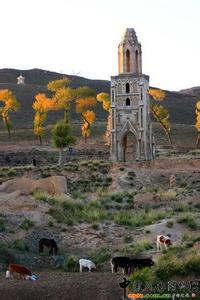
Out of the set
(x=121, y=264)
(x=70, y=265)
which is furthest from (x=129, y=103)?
(x=121, y=264)

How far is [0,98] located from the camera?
80.7 meters

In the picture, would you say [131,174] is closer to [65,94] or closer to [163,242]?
[163,242]

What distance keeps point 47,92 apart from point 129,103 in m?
73.8

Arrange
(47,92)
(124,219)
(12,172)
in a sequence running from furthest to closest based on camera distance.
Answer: (47,92)
(12,172)
(124,219)

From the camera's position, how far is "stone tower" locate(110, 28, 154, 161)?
5944 cm

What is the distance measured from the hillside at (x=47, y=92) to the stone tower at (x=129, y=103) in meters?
42.4

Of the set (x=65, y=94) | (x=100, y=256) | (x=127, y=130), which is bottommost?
(x=100, y=256)

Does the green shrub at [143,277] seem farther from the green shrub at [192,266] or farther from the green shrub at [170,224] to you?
the green shrub at [170,224]

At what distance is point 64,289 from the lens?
57.7 feet

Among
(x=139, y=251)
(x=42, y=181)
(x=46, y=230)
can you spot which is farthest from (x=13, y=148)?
(x=139, y=251)

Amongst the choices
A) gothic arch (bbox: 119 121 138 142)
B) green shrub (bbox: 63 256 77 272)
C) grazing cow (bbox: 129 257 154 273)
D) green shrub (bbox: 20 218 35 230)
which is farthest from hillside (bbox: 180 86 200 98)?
grazing cow (bbox: 129 257 154 273)

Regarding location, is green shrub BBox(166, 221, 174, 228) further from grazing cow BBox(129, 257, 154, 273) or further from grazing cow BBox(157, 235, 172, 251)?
grazing cow BBox(129, 257, 154, 273)

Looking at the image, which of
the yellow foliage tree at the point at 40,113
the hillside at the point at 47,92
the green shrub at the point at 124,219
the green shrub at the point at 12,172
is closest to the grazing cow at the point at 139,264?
the green shrub at the point at 124,219

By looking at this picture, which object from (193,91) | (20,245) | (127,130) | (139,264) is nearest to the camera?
(139,264)
